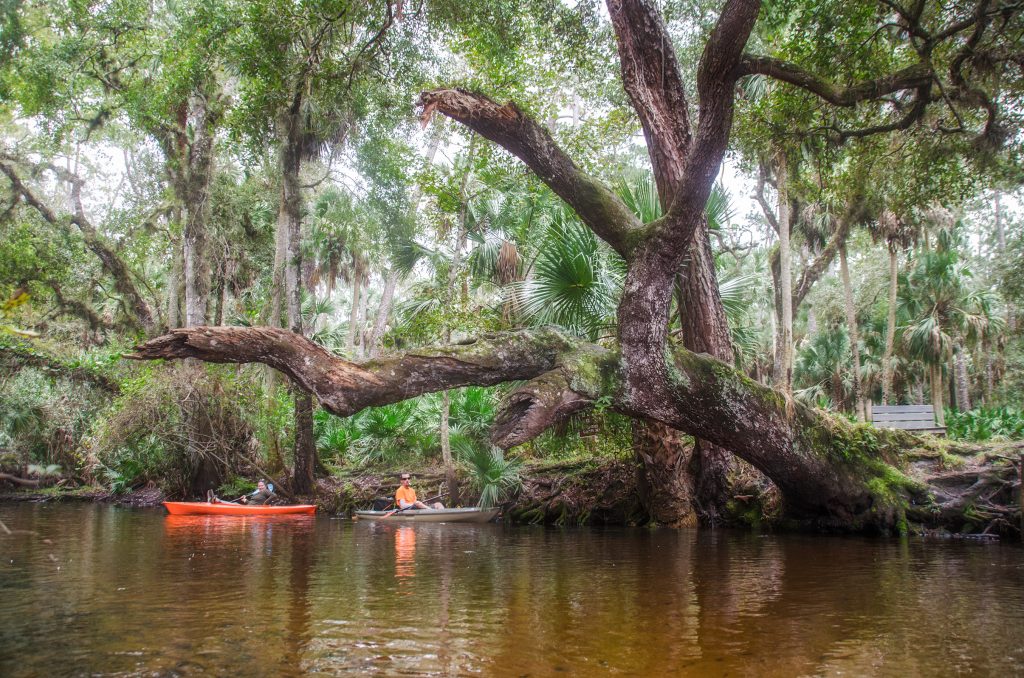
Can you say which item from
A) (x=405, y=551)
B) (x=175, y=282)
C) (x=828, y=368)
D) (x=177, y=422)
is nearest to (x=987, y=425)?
(x=828, y=368)

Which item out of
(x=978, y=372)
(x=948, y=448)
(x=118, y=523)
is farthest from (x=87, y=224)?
(x=978, y=372)

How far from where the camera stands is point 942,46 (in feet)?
29.2

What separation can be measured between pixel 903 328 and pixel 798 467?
19980mm

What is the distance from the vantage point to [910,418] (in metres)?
12.9

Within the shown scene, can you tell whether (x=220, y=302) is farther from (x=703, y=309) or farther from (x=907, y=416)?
(x=907, y=416)

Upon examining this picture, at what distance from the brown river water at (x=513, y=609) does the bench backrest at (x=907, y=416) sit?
410cm

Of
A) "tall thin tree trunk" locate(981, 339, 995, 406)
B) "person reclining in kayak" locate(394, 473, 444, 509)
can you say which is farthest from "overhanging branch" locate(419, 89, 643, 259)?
"tall thin tree trunk" locate(981, 339, 995, 406)

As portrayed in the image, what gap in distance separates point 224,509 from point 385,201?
8007 millimetres

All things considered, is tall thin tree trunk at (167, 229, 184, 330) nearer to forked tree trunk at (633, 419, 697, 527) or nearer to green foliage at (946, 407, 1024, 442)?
forked tree trunk at (633, 419, 697, 527)

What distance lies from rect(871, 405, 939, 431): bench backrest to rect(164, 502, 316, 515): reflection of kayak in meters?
11.9

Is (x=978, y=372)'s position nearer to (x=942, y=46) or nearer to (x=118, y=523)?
(x=942, y=46)

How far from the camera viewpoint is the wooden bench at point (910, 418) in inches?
491

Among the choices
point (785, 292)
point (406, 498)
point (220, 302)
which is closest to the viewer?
point (406, 498)

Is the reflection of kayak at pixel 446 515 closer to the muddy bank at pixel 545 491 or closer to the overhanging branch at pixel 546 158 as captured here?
Result: the muddy bank at pixel 545 491
